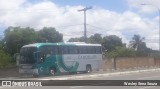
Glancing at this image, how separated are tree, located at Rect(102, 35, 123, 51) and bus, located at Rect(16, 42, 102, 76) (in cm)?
4759

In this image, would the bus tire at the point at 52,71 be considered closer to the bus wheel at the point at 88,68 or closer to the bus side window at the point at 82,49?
the bus side window at the point at 82,49

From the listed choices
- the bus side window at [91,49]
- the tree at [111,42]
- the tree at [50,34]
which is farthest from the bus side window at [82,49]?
the tree at [111,42]

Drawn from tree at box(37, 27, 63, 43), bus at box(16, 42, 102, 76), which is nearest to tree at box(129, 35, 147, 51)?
tree at box(37, 27, 63, 43)

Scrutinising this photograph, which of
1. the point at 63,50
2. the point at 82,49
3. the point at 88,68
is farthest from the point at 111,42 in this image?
the point at 63,50

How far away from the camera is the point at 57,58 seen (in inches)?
1494

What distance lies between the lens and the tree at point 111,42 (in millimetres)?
90856

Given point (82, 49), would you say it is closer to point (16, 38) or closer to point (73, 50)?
point (73, 50)

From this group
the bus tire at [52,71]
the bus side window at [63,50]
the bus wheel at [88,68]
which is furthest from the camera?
the bus wheel at [88,68]

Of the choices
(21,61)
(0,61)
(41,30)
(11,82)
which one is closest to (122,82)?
(11,82)

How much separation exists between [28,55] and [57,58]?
10.2 ft

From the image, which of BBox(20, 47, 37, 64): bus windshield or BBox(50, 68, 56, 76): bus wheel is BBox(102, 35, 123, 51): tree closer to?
BBox(50, 68, 56, 76): bus wheel

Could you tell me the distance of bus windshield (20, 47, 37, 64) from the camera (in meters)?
36.0

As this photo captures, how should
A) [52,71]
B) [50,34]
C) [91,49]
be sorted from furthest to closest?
[50,34], [91,49], [52,71]

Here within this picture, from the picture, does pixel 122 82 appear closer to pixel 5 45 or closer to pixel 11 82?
pixel 11 82
